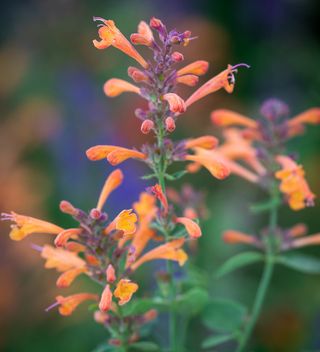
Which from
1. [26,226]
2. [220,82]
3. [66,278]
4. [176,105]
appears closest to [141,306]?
[66,278]

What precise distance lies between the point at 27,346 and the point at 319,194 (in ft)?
8.11

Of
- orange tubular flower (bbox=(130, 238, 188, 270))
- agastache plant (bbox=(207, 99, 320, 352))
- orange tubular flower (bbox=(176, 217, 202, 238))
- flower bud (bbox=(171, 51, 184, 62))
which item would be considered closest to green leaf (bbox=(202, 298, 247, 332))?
agastache plant (bbox=(207, 99, 320, 352))

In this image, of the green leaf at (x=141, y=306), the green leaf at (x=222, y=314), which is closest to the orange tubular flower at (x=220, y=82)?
the green leaf at (x=141, y=306)

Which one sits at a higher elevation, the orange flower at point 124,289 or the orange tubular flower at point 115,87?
the orange tubular flower at point 115,87

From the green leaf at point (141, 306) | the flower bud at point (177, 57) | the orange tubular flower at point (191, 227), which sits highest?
the flower bud at point (177, 57)

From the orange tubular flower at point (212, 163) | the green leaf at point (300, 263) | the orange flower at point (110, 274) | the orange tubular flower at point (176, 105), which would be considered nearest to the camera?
the orange tubular flower at point (176, 105)

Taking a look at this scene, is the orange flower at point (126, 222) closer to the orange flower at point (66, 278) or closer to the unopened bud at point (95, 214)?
the unopened bud at point (95, 214)

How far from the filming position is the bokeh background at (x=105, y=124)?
4.03m

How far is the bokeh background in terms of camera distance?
4.03 m

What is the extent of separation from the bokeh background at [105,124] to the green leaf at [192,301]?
1.03 metres

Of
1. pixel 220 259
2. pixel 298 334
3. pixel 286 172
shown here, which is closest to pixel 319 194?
pixel 220 259

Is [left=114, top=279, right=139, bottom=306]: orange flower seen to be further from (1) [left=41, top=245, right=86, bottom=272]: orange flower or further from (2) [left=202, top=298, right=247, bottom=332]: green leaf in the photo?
(2) [left=202, top=298, right=247, bottom=332]: green leaf

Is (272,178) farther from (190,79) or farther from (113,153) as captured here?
(113,153)

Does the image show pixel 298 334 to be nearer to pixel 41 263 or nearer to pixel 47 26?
pixel 41 263
